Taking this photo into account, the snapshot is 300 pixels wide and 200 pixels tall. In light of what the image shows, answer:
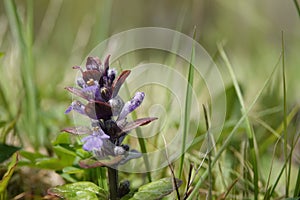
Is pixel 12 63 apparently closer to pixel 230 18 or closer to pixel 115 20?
pixel 230 18

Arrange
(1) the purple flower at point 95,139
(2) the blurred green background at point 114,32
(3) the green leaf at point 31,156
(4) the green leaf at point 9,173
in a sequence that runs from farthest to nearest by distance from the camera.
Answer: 1. (2) the blurred green background at point 114,32
2. (3) the green leaf at point 31,156
3. (4) the green leaf at point 9,173
4. (1) the purple flower at point 95,139

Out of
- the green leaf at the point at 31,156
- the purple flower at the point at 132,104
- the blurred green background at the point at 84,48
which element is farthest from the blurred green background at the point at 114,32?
the purple flower at the point at 132,104

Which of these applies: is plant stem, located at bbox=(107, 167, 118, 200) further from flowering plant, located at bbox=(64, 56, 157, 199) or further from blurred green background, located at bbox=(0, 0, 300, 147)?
blurred green background, located at bbox=(0, 0, 300, 147)

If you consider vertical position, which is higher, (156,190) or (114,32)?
(114,32)

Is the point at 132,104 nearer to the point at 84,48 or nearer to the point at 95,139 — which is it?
the point at 95,139

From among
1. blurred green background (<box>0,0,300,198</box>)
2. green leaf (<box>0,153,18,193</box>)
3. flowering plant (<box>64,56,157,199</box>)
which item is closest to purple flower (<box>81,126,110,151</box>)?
flowering plant (<box>64,56,157,199</box>)

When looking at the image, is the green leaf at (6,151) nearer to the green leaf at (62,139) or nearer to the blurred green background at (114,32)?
the green leaf at (62,139)

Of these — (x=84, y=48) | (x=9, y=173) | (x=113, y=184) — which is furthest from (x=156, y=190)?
(x=84, y=48)
